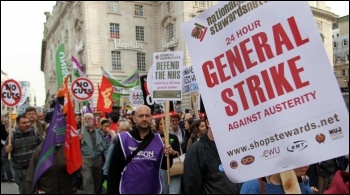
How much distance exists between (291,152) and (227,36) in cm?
65

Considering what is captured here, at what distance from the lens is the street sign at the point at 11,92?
26.3ft

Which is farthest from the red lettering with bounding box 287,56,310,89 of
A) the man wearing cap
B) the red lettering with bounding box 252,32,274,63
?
the man wearing cap

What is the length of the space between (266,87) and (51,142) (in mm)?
4079

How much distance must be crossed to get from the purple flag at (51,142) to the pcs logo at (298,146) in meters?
3.94

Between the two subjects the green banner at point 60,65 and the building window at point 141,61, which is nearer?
the green banner at point 60,65

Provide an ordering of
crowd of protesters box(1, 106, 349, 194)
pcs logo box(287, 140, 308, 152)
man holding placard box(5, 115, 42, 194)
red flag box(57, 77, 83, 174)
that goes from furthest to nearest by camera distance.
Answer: man holding placard box(5, 115, 42, 194) → red flag box(57, 77, 83, 174) → crowd of protesters box(1, 106, 349, 194) → pcs logo box(287, 140, 308, 152)

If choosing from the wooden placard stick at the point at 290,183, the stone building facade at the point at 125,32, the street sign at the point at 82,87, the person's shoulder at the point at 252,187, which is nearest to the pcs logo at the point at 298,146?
the wooden placard stick at the point at 290,183

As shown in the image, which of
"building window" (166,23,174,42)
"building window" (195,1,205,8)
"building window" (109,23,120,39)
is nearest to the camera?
"building window" (195,1,205,8)

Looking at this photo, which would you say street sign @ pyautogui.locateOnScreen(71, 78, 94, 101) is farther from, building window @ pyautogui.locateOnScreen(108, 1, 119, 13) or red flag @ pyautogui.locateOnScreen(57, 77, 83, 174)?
building window @ pyautogui.locateOnScreen(108, 1, 119, 13)

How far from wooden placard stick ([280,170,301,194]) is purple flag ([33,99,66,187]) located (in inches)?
152

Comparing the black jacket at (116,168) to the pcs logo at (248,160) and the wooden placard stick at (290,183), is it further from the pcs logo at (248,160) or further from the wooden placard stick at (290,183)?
the wooden placard stick at (290,183)

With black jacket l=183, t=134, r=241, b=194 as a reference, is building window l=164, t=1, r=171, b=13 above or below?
above

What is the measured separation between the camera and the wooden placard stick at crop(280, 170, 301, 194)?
1.90 meters

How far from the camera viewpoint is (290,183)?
75.3 inches
